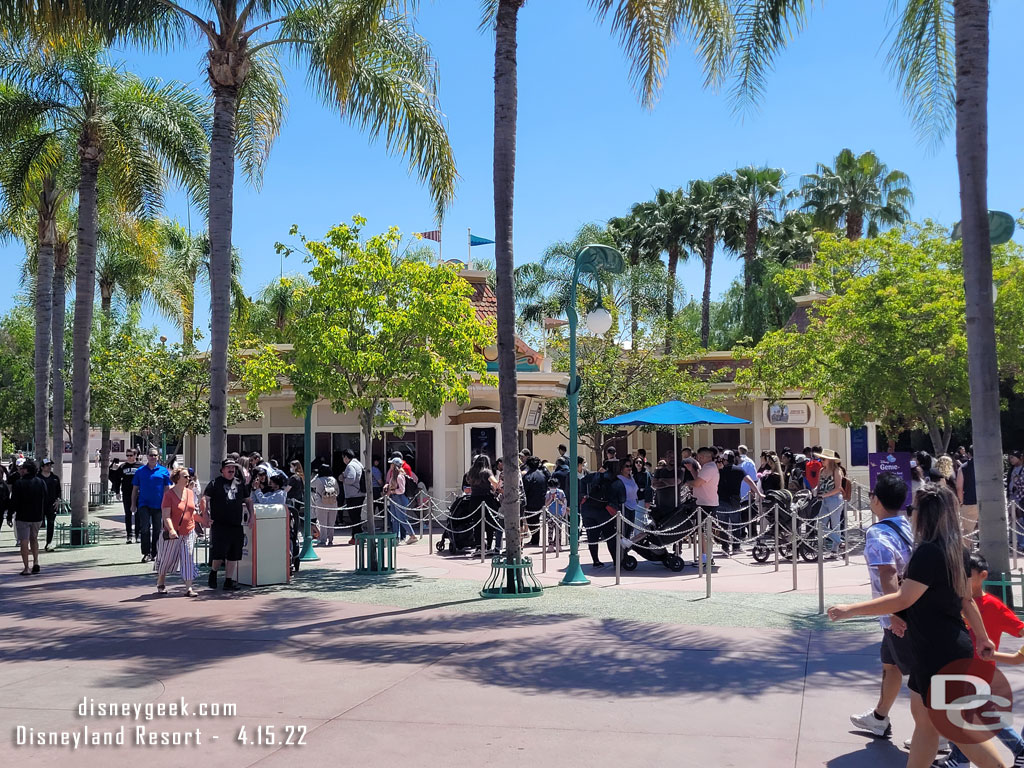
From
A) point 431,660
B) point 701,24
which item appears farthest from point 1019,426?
point 431,660

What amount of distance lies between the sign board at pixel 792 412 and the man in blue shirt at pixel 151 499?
20.7m

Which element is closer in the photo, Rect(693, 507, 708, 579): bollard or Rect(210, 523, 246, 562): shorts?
Rect(210, 523, 246, 562): shorts

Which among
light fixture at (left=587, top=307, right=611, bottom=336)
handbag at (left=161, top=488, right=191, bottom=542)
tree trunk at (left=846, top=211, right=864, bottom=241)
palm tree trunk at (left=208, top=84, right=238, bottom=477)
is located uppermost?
tree trunk at (left=846, top=211, right=864, bottom=241)

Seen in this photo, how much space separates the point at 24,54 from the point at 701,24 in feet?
40.8

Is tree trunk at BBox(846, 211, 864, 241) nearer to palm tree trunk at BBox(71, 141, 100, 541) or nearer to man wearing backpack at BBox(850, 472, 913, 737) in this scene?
palm tree trunk at BBox(71, 141, 100, 541)

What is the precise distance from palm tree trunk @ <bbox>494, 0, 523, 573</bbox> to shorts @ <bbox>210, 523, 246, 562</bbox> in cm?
357

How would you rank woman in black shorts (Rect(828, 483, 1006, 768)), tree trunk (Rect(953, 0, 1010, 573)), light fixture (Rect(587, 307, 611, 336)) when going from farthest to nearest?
light fixture (Rect(587, 307, 611, 336)), tree trunk (Rect(953, 0, 1010, 573)), woman in black shorts (Rect(828, 483, 1006, 768))

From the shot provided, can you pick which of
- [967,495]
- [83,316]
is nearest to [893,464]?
[967,495]

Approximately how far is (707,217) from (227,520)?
32029mm

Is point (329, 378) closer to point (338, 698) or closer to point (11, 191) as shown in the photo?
point (338, 698)

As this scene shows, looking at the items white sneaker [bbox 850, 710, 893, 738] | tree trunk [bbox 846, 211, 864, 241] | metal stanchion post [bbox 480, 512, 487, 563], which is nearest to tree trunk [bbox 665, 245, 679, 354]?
tree trunk [bbox 846, 211, 864, 241]

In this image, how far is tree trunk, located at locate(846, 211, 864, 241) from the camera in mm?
39125

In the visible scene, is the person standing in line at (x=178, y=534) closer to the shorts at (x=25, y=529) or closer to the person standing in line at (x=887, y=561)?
the shorts at (x=25, y=529)

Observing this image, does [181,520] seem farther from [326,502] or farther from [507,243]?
[326,502]
